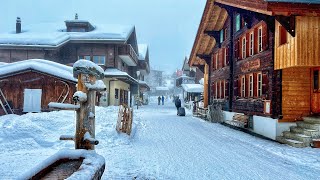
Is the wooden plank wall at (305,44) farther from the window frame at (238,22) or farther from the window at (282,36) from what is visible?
the window frame at (238,22)

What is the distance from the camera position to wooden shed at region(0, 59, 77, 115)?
57.3ft

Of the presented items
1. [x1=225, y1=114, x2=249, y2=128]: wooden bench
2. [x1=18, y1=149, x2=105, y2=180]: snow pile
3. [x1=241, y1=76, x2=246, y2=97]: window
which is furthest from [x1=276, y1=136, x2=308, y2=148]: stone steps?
[x1=18, y1=149, x2=105, y2=180]: snow pile

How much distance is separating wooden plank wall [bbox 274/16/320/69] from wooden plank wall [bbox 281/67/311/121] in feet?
4.47

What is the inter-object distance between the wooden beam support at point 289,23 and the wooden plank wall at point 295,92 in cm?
190

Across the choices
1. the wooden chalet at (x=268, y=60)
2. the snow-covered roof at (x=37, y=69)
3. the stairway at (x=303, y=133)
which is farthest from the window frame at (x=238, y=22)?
the snow-covered roof at (x=37, y=69)

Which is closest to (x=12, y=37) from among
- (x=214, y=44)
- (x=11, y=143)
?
(x=214, y=44)

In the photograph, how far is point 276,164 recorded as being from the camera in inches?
293

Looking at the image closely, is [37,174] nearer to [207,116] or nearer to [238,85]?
[238,85]

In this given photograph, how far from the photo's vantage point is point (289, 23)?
34.3 ft

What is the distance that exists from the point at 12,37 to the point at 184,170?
1038 inches

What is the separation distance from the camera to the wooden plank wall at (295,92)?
38.2 ft

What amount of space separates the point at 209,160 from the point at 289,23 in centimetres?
623

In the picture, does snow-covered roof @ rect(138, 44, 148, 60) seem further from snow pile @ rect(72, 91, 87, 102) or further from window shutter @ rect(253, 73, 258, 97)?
snow pile @ rect(72, 91, 87, 102)

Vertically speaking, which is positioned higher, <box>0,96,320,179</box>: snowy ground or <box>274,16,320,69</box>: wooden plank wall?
<box>274,16,320,69</box>: wooden plank wall
